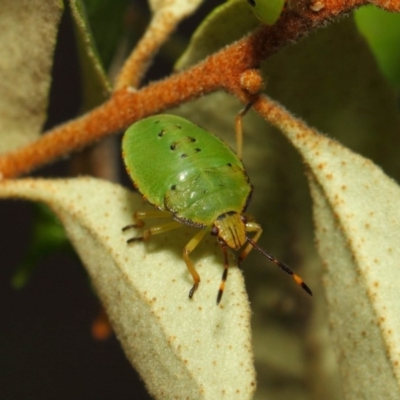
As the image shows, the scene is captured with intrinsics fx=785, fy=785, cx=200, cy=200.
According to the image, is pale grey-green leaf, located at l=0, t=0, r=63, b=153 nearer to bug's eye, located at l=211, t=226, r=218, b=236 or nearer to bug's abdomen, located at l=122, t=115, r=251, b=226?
bug's abdomen, located at l=122, t=115, r=251, b=226

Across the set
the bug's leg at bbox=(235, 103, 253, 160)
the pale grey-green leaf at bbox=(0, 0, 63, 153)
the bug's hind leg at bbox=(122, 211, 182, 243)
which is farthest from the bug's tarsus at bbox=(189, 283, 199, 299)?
the pale grey-green leaf at bbox=(0, 0, 63, 153)

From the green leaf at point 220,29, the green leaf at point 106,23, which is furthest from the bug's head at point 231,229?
the green leaf at point 106,23

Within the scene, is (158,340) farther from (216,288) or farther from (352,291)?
(352,291)

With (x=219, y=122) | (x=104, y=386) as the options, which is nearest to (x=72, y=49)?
(x=104, y=386)

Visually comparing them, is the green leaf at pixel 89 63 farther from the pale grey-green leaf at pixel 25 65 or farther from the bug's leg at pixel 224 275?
the bug's leg at pixel 224 275

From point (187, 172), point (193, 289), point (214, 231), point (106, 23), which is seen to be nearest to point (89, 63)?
point (106, 23)

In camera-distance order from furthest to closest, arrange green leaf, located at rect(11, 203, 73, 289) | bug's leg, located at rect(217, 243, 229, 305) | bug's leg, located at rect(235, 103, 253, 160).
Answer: green leaf, located at rect(11, 203, 73, 289) < bug's leg, located at rect(235, 103, 253, 160) < bug's leg, located at rect(217, 243, 229, 305)

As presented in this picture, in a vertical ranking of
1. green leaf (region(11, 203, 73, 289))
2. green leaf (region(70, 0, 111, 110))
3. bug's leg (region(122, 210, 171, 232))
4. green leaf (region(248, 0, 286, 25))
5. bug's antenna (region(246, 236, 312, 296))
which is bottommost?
green leaf (region(11, 203, 73, 289))

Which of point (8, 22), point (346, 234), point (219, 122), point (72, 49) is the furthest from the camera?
point (72, 49)

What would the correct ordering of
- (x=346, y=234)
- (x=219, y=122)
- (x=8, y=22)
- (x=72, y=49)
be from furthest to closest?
(x=72, y=49), (x=219, y=122), (x=8, y=22), (x=346, y=234)
